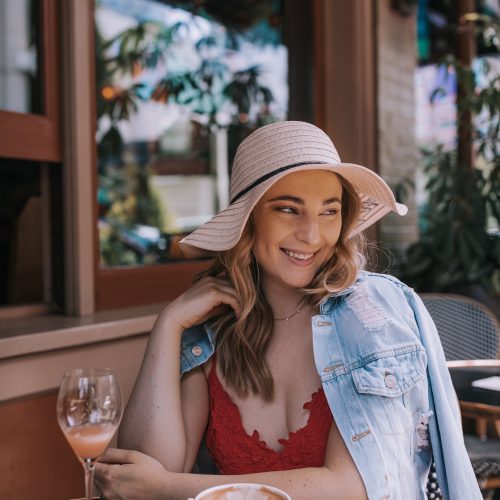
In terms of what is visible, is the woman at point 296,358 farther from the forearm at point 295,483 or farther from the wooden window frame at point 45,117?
the wooden window frame at point 45,117

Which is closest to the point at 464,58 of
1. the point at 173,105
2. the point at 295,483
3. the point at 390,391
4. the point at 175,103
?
the point at 175,103

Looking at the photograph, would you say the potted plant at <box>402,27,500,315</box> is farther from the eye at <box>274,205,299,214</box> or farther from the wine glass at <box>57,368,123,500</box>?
the wine glass at <box>57,368,123,500</box>

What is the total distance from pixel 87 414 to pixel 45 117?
59.3 inches

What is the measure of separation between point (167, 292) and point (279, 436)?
4.81 feet

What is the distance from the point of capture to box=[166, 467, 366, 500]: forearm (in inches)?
44.2

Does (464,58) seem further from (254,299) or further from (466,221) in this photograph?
(254,299)

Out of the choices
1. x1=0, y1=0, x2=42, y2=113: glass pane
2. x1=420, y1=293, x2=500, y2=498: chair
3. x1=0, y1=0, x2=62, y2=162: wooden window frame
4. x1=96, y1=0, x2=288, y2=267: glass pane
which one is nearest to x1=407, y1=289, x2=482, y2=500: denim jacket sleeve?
x1=420, y1=293, x2=500, y2=498: chair

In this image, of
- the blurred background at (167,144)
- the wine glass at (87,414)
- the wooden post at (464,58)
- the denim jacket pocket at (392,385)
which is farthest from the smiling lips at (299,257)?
the wooden post at (464,58)

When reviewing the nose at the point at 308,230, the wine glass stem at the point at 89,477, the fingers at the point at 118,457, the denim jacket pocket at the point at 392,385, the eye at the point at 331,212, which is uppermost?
the eye at the point at 331,212

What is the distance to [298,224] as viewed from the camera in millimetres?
1389

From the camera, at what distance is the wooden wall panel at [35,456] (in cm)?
193

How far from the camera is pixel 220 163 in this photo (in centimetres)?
539

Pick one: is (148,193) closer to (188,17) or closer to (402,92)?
(188,17)

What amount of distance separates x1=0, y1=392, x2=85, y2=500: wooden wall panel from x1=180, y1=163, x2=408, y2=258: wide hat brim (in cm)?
82
